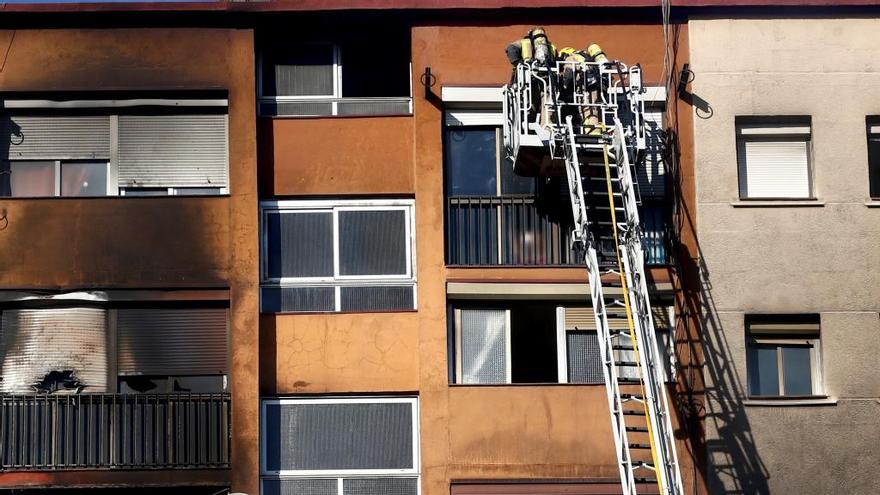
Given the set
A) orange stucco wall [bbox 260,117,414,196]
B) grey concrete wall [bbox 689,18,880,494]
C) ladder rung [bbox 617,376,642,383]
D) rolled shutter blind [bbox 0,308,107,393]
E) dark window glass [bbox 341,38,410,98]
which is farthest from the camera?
dark window glass [bbox 341,38,410,98]

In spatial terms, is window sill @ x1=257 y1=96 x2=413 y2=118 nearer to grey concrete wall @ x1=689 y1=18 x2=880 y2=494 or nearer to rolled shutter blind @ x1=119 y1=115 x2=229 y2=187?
rolled shutter blind @ x1=119 y1=115 x2=229 y2=187

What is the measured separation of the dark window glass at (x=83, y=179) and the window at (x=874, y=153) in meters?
10.7

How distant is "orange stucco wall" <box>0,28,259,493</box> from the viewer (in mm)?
18125

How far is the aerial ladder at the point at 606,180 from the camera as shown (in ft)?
53.2

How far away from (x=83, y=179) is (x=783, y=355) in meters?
10.0

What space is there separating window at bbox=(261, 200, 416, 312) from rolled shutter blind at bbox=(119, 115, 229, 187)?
3.23ft

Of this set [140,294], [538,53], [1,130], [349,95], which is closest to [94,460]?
[140,294]

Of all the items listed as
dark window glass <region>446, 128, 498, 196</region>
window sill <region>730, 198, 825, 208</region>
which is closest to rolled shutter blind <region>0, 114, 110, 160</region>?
dark window glass <region>446, 128, 498, 196</region>

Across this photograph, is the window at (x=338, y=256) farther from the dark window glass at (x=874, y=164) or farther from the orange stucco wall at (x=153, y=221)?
the dark window glass at (x=874, y=164)

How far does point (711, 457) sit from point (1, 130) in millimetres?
10797

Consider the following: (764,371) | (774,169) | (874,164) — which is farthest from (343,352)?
(874,164)

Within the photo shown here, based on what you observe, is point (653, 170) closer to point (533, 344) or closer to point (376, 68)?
point (533, 344)

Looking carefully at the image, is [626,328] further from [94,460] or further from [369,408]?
[94,460]

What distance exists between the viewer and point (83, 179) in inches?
748
